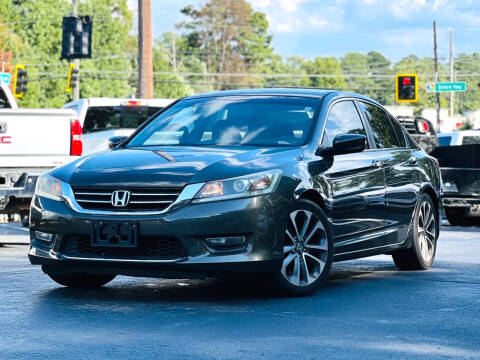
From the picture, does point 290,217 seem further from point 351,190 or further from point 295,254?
point 351,190

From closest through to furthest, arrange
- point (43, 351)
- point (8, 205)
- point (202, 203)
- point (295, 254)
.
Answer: point (43, 351), point (202, 203), point (295, 254), point (8, 205)

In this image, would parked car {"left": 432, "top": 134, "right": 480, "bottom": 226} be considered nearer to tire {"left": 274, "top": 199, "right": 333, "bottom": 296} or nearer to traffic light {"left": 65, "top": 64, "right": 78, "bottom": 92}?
tire {"left": 274, "top": 199, "right": 333, "bottom": 296}

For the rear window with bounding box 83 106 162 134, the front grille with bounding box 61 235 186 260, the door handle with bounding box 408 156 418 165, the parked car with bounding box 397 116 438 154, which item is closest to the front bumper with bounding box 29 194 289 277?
the front grille with bounding box 61 235 186 260

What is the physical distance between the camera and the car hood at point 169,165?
7.82 meters

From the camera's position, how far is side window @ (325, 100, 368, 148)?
361 inches

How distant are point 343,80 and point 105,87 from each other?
A: 265 ft

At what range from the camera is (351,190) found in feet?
29.7

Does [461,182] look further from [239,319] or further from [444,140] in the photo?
[239,319]

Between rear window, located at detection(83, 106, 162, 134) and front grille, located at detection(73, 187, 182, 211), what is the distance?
1510 cm

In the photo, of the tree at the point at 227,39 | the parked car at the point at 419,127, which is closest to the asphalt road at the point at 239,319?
the parked car at the point at 419,127

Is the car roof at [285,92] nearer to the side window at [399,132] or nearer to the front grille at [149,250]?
the side window at [399,132]

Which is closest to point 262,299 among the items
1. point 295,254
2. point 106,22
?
point 295,254

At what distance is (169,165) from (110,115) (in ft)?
50.8

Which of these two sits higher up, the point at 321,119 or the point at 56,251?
the point at 321,119
